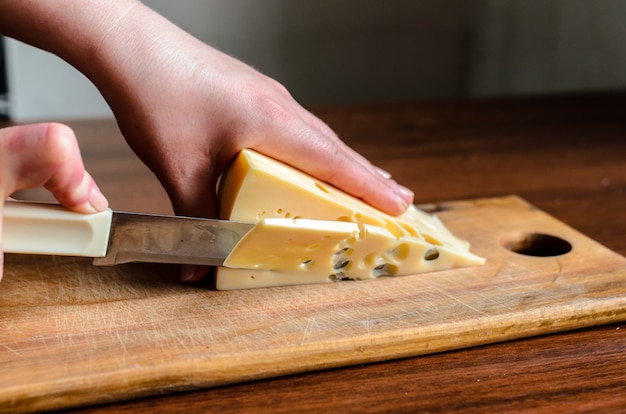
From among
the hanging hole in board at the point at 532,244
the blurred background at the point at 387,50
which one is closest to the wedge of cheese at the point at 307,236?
the hanging hole in board at the point at 532,244

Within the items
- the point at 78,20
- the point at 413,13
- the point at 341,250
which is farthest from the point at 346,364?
the point at 413,13

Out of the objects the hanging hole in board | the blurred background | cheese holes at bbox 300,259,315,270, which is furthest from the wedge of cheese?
the blurred background

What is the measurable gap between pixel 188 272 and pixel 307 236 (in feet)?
0.62

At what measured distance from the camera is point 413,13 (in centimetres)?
348

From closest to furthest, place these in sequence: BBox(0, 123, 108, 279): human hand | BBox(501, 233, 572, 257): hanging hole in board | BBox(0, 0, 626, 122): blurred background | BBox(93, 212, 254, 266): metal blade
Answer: BBox(0, 123, 108, 279): human hand → BBox(93, 212, 254, 266): metal blade → BBox(501, 233, 572, 257): hanging hole in board → BBox(0, 0, 626, 122): blurred background

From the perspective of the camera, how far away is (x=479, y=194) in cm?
160

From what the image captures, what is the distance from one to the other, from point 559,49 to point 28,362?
2698mm

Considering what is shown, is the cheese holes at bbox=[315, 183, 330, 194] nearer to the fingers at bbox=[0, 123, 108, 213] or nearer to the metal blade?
the metal blade

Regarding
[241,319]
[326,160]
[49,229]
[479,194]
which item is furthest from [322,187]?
[479,194]

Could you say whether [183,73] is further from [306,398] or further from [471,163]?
[471,163]

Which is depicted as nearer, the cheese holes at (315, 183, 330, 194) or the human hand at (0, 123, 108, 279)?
the human hand at (0, 123, 108, 279)

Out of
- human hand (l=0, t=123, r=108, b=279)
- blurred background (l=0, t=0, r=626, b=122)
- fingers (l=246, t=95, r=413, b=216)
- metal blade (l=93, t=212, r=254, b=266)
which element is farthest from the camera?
blurred background (l=0, t=0, r=626, b=122)

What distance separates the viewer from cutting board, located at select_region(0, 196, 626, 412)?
86cm

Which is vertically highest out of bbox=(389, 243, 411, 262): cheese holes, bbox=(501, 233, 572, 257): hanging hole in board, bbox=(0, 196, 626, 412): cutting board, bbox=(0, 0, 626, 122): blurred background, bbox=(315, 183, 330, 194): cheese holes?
bbox=(0, 0, 626, 122): blurred background
